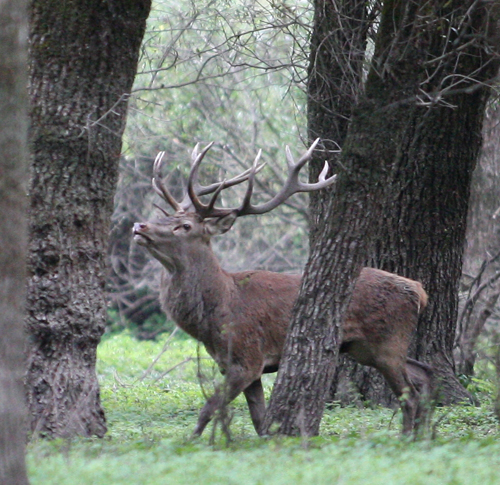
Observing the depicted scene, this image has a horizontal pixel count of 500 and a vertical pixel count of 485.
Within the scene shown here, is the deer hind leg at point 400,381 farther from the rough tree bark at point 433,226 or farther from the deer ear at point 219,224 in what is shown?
the deer ear at point 219,224

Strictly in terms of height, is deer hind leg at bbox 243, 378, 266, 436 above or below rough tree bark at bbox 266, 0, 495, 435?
below

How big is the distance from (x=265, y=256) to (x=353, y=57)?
45.6ft

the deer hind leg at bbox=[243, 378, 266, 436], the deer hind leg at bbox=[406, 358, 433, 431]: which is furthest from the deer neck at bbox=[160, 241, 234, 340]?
the deer hind leg at bbox=[406, 358, 433, 431]

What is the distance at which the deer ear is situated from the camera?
9.49 metres

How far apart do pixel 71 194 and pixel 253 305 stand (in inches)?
94.3

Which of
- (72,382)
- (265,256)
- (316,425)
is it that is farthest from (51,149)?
(265,256)

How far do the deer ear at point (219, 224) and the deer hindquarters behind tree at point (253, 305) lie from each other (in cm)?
1

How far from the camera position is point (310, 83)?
34.7ft

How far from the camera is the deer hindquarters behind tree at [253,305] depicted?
357 inches

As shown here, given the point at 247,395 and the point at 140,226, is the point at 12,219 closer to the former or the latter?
the point at 140,226

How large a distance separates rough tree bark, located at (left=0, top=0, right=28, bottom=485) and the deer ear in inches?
192

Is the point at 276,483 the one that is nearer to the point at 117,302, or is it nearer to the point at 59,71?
the point at 59,71

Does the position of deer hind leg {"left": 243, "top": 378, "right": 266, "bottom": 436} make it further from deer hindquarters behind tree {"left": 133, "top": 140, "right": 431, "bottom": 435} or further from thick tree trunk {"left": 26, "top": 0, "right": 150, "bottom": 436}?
thick tree trunk {"left": 26, "top": 0, "right": 150, "bottom": 436}

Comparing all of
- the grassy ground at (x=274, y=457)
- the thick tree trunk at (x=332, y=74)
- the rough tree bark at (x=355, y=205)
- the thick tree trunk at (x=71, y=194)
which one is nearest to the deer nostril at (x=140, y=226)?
the thick tree trunk at (x=71, y=194)
